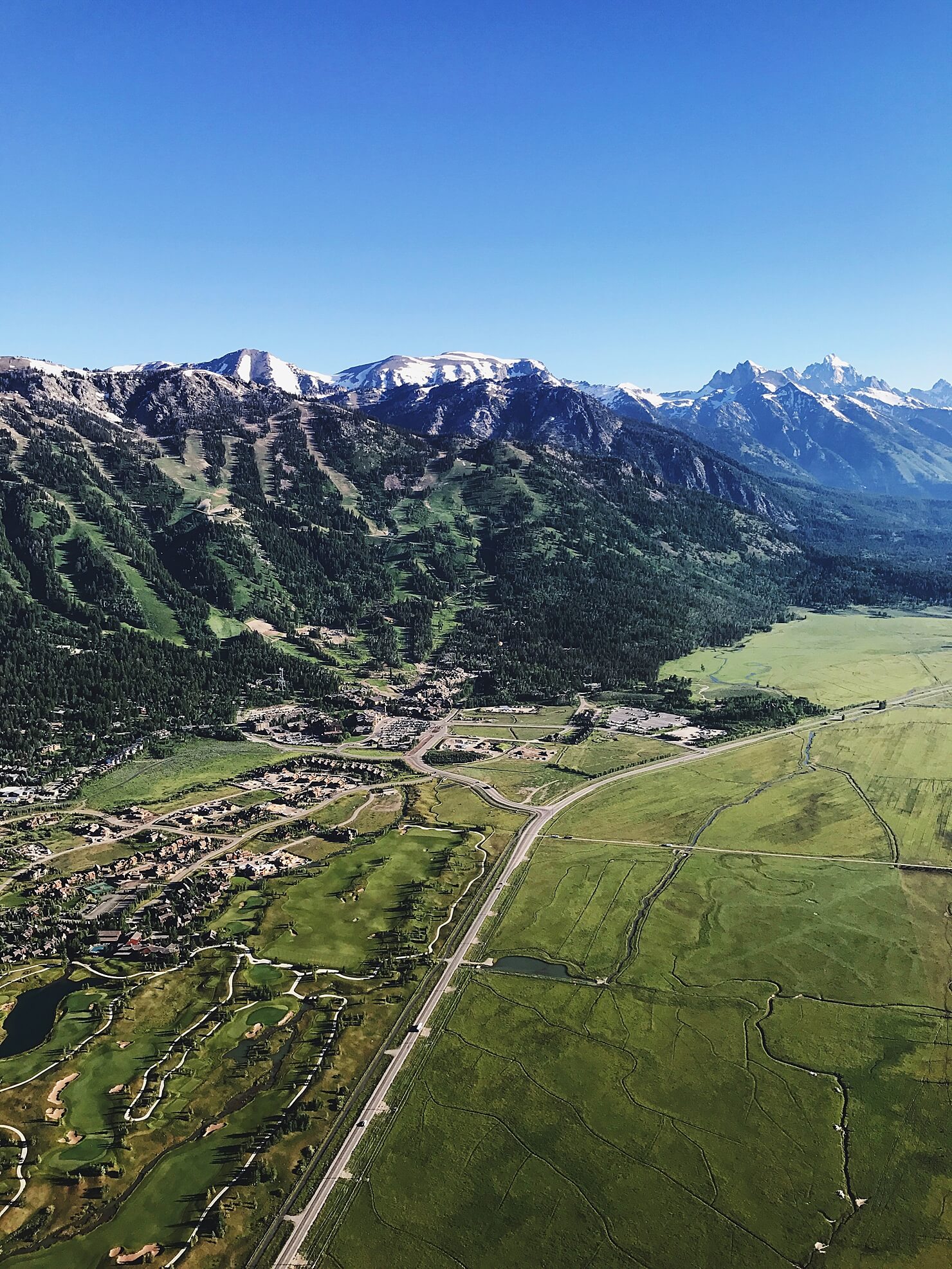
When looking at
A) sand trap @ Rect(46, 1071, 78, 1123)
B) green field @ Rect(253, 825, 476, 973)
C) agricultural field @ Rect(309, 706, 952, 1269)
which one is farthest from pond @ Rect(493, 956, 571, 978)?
sand trap @ Rect(46, 1071, 78, 1123)

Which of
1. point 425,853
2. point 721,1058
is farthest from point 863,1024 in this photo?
point 425,853

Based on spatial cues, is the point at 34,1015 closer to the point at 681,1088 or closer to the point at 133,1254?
the point at 133,1254

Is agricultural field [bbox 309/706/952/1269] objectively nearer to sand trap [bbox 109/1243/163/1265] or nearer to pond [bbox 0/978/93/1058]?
sand trap [bbox 109/1243/163/1265]

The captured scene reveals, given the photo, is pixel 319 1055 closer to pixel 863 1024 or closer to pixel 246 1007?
pixel 246 1007

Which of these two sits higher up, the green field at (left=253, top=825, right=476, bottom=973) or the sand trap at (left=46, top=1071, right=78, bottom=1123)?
the green field at (left=253, top=825, right=476, bottom=973)

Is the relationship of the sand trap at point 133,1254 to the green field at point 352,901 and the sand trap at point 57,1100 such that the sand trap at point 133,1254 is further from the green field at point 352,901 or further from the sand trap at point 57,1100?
the green field at point 352,901

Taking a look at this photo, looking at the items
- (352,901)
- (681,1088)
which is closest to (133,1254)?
(681,1088)
